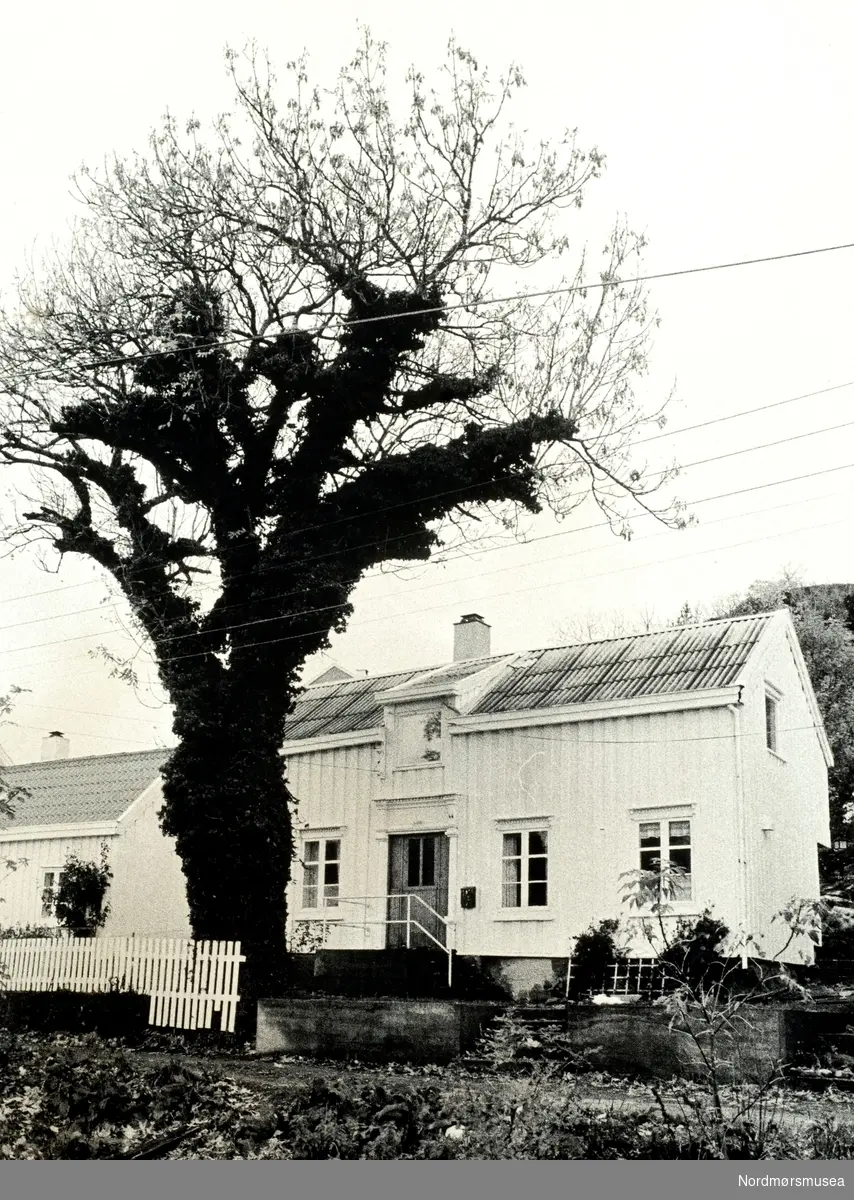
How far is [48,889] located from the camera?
58.4 ft

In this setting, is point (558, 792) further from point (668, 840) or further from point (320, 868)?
point (320, 868)

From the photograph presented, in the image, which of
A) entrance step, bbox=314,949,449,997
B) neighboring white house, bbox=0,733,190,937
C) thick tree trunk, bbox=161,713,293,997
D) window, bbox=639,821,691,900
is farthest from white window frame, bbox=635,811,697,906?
neighboring white house, bbox=0,733,190,937

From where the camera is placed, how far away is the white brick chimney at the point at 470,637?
15.6 m

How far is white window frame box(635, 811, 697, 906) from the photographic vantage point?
12.2 metres

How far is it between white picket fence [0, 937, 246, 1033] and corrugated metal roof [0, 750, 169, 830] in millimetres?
4516

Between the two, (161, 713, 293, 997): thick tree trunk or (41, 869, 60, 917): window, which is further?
(41, 869, 60, 917): window

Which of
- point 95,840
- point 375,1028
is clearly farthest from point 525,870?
point 95,840

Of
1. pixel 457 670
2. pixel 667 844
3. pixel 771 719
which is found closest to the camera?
pixel 667 844

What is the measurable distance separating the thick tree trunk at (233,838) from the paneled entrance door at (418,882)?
221cm

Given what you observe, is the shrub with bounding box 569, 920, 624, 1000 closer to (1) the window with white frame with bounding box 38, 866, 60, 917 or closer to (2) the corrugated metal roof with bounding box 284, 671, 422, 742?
(2) the corrugated metal roof with bounding box 284, 671, 422, 742

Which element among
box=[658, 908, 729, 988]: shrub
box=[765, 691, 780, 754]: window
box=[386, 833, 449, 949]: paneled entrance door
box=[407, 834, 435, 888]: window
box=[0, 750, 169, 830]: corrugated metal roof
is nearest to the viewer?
box=[658, 908, 729, 988]: shrub

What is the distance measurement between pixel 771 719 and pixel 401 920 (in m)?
5.07

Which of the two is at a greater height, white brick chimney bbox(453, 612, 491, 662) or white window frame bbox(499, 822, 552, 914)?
white brick chimney bbox(453, 612, 491, 662)

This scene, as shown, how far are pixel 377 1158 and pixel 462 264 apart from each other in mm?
8208
